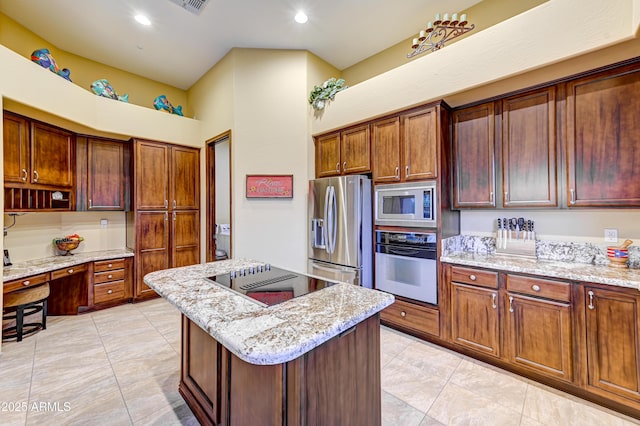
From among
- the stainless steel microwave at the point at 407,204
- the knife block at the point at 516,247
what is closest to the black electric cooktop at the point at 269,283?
the stainless steel microwave at the point at 407,204

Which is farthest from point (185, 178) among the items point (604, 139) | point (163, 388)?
point (604, 139)

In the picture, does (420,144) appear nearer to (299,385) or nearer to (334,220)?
(334,220)

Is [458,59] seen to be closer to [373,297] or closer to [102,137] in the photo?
[373,297]

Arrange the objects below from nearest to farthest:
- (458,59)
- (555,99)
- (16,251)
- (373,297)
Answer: (373,297)
(555,99)
(458,59)
(16,251)

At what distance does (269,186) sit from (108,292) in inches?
110

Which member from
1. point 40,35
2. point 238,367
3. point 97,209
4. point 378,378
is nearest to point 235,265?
point 238,367

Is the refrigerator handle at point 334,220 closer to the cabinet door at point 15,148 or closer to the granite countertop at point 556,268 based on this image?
the granite countertop at point 556,268

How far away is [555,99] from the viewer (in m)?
2.31

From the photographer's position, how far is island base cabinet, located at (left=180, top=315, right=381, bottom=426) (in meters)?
1.10

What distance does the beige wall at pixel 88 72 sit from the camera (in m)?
3.20

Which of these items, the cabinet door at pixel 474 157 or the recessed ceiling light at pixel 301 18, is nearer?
the cabinet door at pixel 474 157

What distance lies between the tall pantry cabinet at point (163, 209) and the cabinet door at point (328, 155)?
2.25m

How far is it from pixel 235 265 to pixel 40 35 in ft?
13.6

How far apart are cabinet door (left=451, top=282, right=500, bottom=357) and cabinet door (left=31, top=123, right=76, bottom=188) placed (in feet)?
16.1
